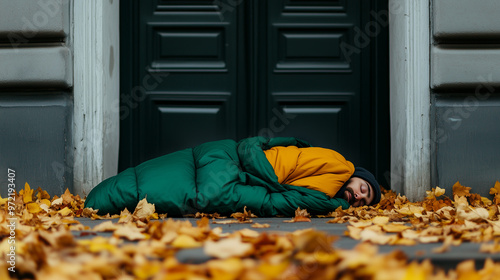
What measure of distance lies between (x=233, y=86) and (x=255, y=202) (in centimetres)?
144

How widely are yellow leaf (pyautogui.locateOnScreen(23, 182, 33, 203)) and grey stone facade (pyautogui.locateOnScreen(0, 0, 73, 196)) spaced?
4 cm

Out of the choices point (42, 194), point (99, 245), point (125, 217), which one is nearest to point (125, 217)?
point (125, 217)

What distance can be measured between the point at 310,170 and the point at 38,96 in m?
2.02

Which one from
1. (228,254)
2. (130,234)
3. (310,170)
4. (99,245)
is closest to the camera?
(228,254)

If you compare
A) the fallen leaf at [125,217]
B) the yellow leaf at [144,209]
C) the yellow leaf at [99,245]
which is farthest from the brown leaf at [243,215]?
the yellow leaf at [99,245]

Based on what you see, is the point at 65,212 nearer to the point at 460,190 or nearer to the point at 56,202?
the point at 56,202

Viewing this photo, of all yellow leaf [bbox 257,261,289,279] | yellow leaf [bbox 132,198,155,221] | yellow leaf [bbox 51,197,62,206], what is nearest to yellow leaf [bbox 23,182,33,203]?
yellow leaf [bbox 51,197,62,206]

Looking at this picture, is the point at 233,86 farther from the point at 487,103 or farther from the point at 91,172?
the point at 487,103

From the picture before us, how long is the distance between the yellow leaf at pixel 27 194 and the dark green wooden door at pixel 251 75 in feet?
2.56

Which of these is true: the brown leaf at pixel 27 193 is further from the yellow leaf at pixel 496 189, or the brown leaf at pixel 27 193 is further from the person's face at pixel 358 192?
the yellow leaf at pixel 496 189

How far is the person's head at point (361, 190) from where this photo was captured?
10.5 feet

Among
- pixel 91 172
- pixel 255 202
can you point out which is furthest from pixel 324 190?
pixel 91 172

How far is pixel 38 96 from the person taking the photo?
3.48 meters

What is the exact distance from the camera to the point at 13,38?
11.4 feet
